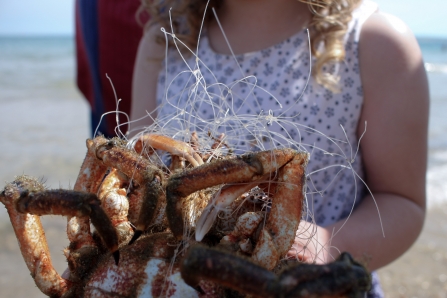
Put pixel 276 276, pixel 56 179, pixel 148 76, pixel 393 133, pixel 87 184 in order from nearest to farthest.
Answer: pixel 276 276
pixel 87 184
pixel 393 133
pixel 148 76
pixel 56 179

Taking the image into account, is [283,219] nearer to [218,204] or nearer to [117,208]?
[218,204]

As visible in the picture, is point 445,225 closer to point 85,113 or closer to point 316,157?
point 316,157

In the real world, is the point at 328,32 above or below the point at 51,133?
above

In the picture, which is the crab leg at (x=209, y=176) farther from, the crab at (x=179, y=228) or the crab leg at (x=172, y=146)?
the crab leg at (x=172, y=146)

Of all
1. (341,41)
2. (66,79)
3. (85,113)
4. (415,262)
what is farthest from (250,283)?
(66,79)

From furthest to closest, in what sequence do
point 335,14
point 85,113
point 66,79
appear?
1. point 66,79
2. point 85,113
3. point 335,14

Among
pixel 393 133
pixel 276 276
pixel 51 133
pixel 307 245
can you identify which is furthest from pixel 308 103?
pixel 51 133

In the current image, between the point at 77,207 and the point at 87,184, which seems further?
the point at 87,184
